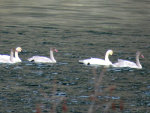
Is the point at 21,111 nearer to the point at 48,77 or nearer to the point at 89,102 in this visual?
the point at 89,102

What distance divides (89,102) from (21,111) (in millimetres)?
2751

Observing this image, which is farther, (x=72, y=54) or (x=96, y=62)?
(x=72, y=54)

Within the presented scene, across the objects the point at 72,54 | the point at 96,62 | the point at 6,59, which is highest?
the point at 72,54

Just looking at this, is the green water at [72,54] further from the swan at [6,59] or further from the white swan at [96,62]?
the swan at [6,59]

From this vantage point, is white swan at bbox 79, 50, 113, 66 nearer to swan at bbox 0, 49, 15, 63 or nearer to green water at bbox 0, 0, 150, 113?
green water at bbox 0, 0, 150, 113

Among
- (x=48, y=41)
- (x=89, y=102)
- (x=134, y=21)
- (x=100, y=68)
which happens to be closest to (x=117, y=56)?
(x=100, y=68)

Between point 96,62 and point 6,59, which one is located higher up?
point 6,59

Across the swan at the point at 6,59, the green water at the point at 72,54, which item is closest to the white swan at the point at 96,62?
the green water at the point at 72,54

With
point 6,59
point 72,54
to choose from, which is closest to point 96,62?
point 72,54

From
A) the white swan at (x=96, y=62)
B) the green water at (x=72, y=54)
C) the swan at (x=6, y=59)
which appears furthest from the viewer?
the swan at (x=6, y=59)

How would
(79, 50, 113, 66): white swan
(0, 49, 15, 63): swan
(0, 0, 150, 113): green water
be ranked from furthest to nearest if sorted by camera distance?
(0, 49, 15, 63): swan
(79, 50, 113, 66): white swan
(0, 0, 150, 113): green water

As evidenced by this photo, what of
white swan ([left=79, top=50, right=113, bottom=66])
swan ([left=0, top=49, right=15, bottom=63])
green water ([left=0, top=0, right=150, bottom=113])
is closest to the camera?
green water ([left=0, top=0, right=150, bottom=113])

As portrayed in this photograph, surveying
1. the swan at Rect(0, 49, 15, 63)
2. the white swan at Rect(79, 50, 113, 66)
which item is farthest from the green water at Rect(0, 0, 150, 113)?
the swan at Rect(0, 49, 15, 63)

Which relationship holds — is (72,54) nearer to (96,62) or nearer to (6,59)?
(96,62)
